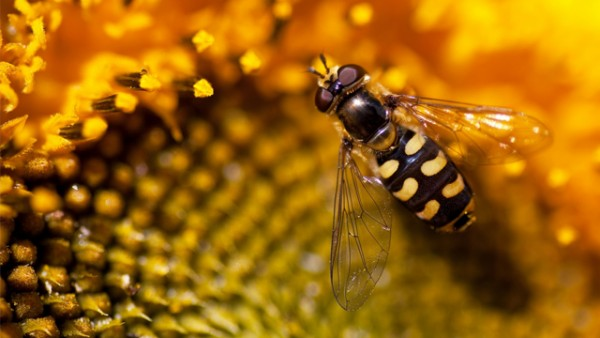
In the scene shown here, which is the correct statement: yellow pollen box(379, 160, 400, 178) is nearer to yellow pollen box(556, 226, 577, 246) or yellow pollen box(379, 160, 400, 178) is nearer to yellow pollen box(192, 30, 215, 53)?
yellow pollen box(192, 30, 215, 53)

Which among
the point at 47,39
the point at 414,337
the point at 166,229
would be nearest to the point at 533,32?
the point at 414,337

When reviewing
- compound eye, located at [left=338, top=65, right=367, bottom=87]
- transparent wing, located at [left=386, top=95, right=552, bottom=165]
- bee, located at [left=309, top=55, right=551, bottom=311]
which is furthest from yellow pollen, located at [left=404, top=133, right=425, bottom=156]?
compound eye, located at [left=338, top=65, right=367, bottom=87]

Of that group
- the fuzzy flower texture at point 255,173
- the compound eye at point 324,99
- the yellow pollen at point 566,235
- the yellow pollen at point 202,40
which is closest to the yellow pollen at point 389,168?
the compound eye at point 324,99

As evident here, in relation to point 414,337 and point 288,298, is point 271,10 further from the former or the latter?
point 414,337

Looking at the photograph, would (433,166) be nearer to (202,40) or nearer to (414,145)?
(414,145)

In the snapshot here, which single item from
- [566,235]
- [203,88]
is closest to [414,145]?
[203,88]

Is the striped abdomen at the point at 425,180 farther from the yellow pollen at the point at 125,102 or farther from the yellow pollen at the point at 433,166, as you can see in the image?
the yellow pollen at the point at 125,102
